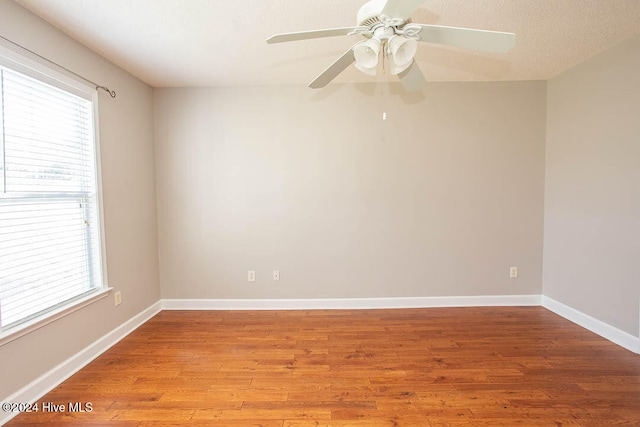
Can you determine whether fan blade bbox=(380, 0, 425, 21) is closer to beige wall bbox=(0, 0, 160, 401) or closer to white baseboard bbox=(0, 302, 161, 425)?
beige wall bbox=(0, 0, 160, 401)

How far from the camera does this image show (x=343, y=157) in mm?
3211

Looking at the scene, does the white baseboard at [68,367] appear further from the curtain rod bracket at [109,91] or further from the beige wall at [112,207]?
the curtain rod bracket at [109,91]

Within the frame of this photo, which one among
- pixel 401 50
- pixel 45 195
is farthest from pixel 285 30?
pixel 45 195

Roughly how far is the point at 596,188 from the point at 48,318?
14.7 feet

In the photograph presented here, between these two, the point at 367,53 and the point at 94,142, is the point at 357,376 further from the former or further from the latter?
the point at 94,142

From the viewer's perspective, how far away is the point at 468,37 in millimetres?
1298

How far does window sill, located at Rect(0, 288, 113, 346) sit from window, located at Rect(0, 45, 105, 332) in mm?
33

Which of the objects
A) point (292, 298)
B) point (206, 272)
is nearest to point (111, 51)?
point (206, 272)

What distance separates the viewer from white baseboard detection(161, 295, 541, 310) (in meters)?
3.28

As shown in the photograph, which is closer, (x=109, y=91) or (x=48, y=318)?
(x=48, y=318)

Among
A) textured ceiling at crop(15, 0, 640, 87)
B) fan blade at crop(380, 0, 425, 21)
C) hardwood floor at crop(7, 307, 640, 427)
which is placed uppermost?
textured ceiling at crop(15, 0, 640, 87)

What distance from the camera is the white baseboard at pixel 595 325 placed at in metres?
2.35

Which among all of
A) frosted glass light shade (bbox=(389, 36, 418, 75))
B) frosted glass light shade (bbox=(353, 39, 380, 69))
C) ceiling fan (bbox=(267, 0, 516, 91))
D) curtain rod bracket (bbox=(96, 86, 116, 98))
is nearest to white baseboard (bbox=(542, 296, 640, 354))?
ceiling fan (bbox=(267, 0, 516, 91))

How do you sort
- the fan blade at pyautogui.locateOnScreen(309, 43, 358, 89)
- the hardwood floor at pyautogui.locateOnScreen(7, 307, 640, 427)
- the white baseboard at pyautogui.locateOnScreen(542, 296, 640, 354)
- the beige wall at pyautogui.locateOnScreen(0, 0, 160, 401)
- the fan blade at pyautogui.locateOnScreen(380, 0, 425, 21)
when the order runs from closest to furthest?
the fan blade at pyautogui.locateOnScreen(380, 0, 425, 21) → the fan blade at pyautogui.locateOnScreen(309, 43, 358, 89) → the hardwood floor at pyautogui.locateOnScreen(7, 307, 640, 427) → the beige wall at pyautogui.locateOnScreen(0, 0, 160, 401) → the white baseboard at pyautogui.locateOnScreen(542, 296, 640, 354)
